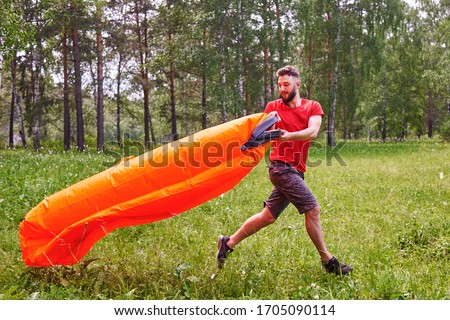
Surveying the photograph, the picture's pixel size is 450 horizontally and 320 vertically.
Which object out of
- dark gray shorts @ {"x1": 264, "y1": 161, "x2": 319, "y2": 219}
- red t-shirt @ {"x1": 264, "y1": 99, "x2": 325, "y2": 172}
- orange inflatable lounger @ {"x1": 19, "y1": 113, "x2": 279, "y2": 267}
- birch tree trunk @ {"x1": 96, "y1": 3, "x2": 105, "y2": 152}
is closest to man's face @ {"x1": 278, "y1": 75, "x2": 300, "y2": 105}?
red t-shirt @ {"x1": 264, "y1": 99, "x2": 325, "y2": 172}

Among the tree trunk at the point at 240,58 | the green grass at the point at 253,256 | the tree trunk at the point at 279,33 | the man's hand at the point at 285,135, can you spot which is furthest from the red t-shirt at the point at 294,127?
the tree trunk at the point at 279,33

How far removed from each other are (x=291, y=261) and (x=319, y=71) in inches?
1140

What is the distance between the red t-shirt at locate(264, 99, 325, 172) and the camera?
15.8 ft

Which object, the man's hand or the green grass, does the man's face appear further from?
the green grass

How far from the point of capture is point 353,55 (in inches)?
1271

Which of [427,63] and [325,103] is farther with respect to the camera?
[427,63]

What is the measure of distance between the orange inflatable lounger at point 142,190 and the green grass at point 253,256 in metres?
0.34

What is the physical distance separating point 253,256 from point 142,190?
1762mm

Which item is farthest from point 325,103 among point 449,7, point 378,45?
point 449,7

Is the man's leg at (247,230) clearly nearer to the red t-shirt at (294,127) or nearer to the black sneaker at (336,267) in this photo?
the red t-shirt at (294,127)

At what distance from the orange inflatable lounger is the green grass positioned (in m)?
0.34

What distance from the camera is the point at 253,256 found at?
217 inches

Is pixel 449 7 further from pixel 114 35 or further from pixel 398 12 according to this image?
pixel 114 35

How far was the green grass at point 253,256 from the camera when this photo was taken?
4379 mm
